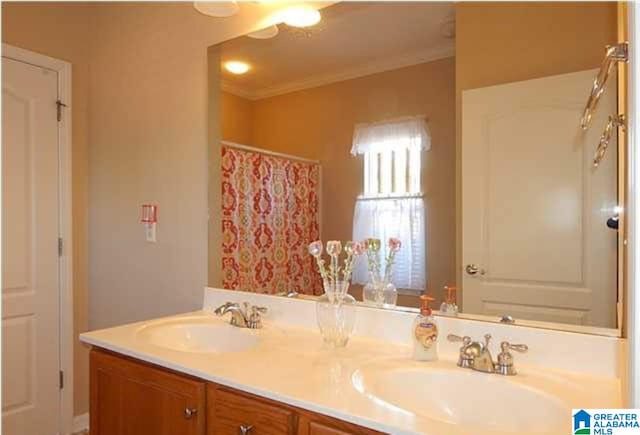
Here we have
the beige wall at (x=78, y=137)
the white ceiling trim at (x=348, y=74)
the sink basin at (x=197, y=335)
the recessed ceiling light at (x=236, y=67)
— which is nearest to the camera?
the white ceiling trim at (x=348, y=74)

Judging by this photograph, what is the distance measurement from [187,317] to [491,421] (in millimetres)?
1254

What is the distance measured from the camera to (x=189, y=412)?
1.26 metres

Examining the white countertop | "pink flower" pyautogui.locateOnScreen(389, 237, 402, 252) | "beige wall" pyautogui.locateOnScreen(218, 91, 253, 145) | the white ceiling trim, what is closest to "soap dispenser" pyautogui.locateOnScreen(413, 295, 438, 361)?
the white countertop

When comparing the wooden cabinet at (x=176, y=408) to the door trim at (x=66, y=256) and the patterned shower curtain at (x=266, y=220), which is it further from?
the door trim at (x=66, y=256)

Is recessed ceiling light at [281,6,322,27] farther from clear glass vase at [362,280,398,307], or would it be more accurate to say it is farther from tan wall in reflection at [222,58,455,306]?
clear glass vase at [362,280,398,307]

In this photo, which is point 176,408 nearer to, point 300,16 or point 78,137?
point 300,16

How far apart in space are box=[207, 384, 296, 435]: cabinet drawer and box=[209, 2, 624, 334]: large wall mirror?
622 mm

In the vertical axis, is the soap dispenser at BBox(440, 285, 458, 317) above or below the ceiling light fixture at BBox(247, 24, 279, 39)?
below

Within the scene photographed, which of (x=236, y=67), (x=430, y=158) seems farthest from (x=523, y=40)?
(x=236, y=67)

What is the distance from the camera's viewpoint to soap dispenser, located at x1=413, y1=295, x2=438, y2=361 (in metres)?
1.29

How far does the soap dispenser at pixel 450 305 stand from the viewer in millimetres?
1454

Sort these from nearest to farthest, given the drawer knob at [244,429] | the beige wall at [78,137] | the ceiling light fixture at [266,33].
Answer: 1. the drawer knob at [244,429]
2. the ceiling light fixture at [266,33]
3. the beige wall at [78,137]

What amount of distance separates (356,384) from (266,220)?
1088mm

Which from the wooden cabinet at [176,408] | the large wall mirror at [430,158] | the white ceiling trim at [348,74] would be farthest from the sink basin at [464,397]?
the white ceiling trim at [348,74]
